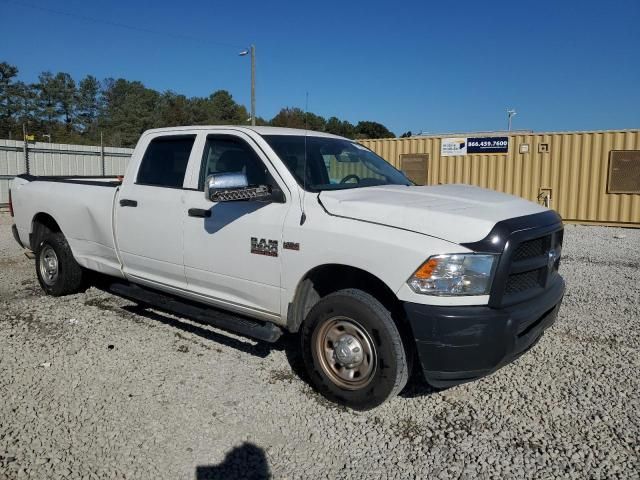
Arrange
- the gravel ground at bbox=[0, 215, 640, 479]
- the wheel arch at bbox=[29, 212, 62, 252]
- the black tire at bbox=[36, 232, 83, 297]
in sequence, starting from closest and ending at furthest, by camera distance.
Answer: the gravel ground at bbox=[0, 215, 640, 479] → the black tire at bbox=[36, 232, 83, 297] → the wheel arch at bbox=[29, 212, 62, 252]

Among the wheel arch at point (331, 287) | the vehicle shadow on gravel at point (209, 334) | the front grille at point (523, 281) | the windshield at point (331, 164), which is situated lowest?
the vehicle shadow on gravel at point (209, 334)

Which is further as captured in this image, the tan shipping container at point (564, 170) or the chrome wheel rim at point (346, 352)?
the tan shipping container at point (564, 170)

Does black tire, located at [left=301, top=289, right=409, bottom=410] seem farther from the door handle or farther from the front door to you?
the door handle

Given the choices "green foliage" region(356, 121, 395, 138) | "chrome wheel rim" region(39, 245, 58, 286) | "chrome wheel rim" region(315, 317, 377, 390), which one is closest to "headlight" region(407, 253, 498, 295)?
"chrome wheel rim" region(315, 317, 377, 390)

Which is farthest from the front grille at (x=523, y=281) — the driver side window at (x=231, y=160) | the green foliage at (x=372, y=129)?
the green foliage at (x=372, y=129)

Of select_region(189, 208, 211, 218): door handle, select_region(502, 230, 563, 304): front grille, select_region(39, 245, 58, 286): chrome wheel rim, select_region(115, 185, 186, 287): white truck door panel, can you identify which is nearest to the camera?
select_region(502, 230, 563, 304): front grille

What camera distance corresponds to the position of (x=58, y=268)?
19.0 ft

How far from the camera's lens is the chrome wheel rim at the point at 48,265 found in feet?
19.3

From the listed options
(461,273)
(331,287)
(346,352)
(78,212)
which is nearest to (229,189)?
(331,287)

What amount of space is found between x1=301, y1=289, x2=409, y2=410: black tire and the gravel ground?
5.7 inches

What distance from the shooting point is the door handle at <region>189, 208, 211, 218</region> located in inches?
160

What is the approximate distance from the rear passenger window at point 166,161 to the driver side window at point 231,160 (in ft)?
0.78

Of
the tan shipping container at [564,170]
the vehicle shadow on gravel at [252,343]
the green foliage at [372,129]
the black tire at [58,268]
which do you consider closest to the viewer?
the vehicle shadow on gravel at [252,343]

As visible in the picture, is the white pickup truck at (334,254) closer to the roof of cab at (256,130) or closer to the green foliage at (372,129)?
the roof of cab at (256,130)
